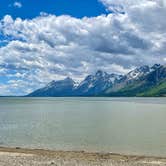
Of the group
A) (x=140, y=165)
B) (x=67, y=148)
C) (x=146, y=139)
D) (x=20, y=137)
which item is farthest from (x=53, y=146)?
(x=140, y=165)


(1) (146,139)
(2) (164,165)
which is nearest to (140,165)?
(2) (164,165)

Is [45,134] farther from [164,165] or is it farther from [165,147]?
[164,165]

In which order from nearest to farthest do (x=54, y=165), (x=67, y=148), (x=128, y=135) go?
(x=54, y=165), (x=67, y=148), (x=128, y=135)

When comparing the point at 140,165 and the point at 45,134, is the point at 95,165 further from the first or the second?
the point at 45,134

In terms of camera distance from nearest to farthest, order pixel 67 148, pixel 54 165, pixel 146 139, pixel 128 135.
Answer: pixel 54 165
pixel 67 148
pixel 146 139
pixel 128 135

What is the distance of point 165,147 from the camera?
56.4 m

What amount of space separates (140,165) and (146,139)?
29.0 meters

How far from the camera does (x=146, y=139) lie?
65250 mm

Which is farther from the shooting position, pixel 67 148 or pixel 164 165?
pixel 67 148

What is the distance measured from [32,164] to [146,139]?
35.5 meters

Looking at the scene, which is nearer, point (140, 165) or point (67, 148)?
point (140, 165)

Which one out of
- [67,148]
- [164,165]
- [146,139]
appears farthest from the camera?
[146,139]

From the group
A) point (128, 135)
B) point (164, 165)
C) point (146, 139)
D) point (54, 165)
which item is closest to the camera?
point (54, 165)

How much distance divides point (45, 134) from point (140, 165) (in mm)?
39528
